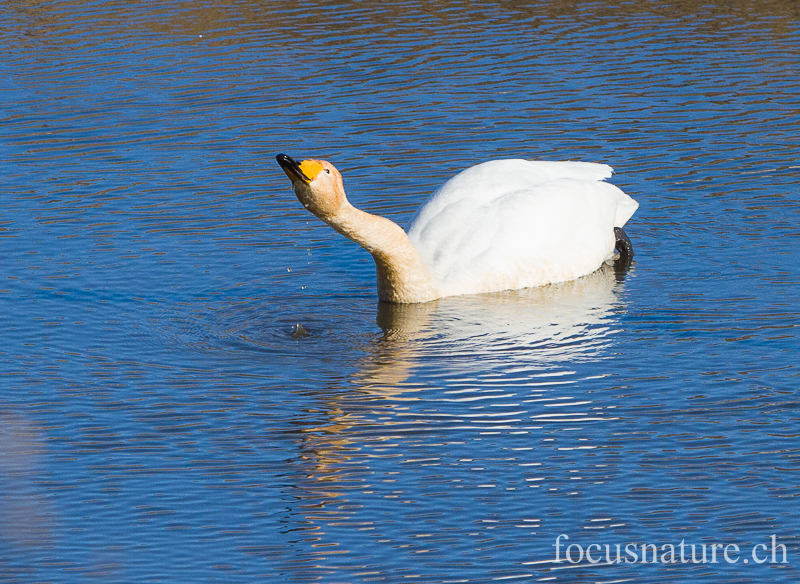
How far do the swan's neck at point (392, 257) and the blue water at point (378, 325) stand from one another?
0.52ft

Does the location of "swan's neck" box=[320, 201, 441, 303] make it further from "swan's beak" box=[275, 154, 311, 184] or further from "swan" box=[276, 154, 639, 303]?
"swan's beak" box=[275, 154, 311, 184]

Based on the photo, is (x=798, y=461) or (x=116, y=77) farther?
(x=116, y=77)

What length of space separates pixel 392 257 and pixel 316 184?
1354mm

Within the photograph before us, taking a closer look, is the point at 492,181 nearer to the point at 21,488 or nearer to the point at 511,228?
the point at 511,228

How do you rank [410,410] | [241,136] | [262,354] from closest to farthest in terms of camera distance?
[410,410], [262,354], [241,136]

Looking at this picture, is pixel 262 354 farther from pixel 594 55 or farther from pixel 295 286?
pixel 594 55

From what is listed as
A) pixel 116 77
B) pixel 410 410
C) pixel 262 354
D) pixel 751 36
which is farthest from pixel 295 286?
pixel 751 36

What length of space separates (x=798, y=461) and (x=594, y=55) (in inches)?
462

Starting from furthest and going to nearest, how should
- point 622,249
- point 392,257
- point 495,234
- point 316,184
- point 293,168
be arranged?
point 622,249 → point 495,234 → point 392,257 → point 316,184 → point 293,168

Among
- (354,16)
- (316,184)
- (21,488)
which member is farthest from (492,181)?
(354,16)

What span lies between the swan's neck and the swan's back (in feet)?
0.68

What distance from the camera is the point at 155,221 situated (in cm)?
1403

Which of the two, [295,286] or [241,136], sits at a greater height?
[241,136]

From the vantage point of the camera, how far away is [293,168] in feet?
34.4
